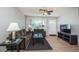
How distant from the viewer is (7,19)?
136 centimetres

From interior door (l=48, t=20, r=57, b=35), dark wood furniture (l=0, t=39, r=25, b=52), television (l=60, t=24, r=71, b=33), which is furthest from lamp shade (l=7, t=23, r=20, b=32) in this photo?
television (l=60, t=24, r=71, b=33)

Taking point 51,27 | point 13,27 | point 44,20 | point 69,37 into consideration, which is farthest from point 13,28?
point 69,37

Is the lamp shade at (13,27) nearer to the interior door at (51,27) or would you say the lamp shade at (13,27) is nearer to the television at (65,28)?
the interior door at (51,27)

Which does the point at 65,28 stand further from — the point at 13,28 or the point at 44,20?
the point at 13,28

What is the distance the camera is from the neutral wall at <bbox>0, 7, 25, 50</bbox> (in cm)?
127

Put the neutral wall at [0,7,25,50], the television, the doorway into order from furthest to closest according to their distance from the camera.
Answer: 1. the doorway
2. the television
3. the neutral wall at [0,7,25,50]

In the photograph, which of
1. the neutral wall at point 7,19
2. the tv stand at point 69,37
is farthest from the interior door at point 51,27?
the neutral wall at point 7,19

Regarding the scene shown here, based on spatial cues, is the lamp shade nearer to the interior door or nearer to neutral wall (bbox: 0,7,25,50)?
neutral wall (bbox: 0,7,25,50)

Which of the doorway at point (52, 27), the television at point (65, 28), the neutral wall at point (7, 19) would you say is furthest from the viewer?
the doorway at point (52, 27)

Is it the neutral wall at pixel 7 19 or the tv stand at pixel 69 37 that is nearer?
the neutral wall at pixel 7 19

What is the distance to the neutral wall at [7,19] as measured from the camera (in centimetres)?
127
